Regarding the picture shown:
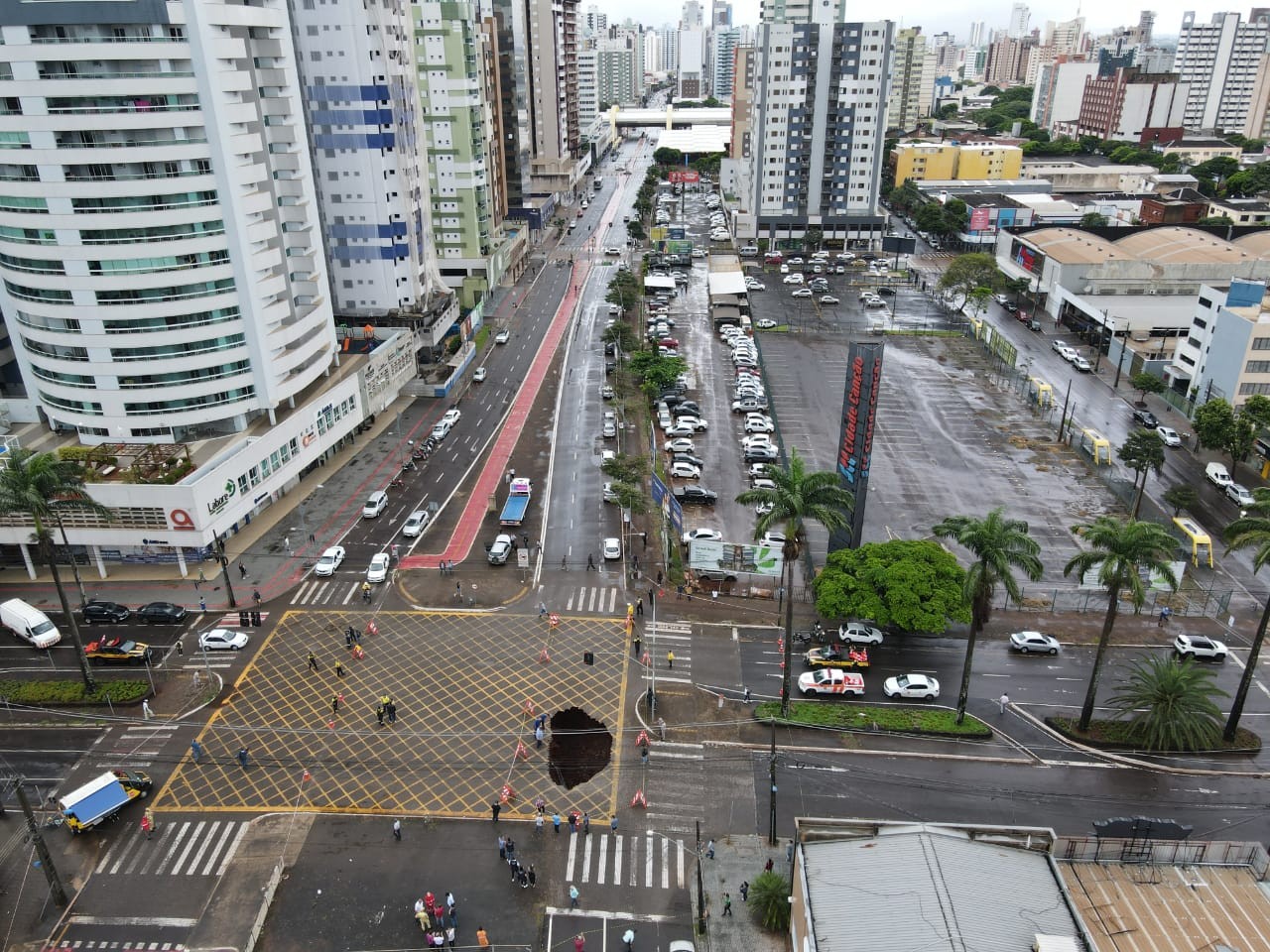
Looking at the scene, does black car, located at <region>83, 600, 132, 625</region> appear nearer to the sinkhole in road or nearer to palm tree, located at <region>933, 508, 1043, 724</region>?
the sinkhole in road

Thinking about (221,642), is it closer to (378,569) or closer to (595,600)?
(378,569)

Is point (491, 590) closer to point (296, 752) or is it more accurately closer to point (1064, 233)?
point (296, 752)

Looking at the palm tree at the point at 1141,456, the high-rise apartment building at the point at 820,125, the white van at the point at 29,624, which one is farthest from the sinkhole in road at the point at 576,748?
the high-rise apartment building at the point at 820,125

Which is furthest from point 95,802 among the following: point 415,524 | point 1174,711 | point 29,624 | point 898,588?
point 1174,711

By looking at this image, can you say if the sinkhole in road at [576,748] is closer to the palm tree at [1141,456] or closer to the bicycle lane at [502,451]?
the bicycle lane at [502,451]

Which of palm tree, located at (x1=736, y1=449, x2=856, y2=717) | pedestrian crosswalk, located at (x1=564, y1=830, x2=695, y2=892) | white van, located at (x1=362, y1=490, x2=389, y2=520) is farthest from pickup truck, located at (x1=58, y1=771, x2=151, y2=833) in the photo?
palm tree, located at (x1=736, y1=449, x2=856, y2=717)

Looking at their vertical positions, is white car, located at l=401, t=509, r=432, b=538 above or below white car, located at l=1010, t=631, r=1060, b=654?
above

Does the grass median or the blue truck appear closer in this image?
the grass median
